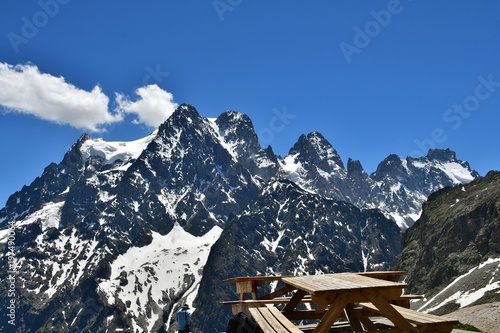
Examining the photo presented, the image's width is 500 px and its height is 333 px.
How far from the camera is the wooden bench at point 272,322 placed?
7848mm

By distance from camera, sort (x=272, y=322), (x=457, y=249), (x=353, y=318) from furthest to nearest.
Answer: (x=457, y=249) → (x=353, y=318) → (x=272, y=322)

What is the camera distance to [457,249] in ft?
410

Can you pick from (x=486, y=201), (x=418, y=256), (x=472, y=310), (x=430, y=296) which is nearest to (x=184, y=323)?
(x=472, y=310)

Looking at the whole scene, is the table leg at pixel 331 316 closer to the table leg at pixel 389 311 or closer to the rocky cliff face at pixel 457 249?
the table leg at pixel 389 311

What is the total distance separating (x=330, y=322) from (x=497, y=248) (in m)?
118

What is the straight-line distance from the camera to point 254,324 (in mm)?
9414

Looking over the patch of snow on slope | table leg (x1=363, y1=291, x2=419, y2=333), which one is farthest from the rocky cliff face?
table leg (x1=363, y1=291, x2=419, y2=333)

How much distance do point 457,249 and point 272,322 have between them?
135549 mm

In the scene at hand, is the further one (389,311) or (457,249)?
(457,249)

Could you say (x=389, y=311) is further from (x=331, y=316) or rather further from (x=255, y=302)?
(x=255, y=302)

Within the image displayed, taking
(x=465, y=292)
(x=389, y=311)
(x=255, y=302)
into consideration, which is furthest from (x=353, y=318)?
(x=465, y=292)

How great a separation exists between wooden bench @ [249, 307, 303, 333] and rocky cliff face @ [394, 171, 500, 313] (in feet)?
244

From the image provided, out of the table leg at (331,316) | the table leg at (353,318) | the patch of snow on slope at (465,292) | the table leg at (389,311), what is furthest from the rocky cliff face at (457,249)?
the table leg at (331,316)

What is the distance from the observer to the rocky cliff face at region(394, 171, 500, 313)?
88000 millimetres
